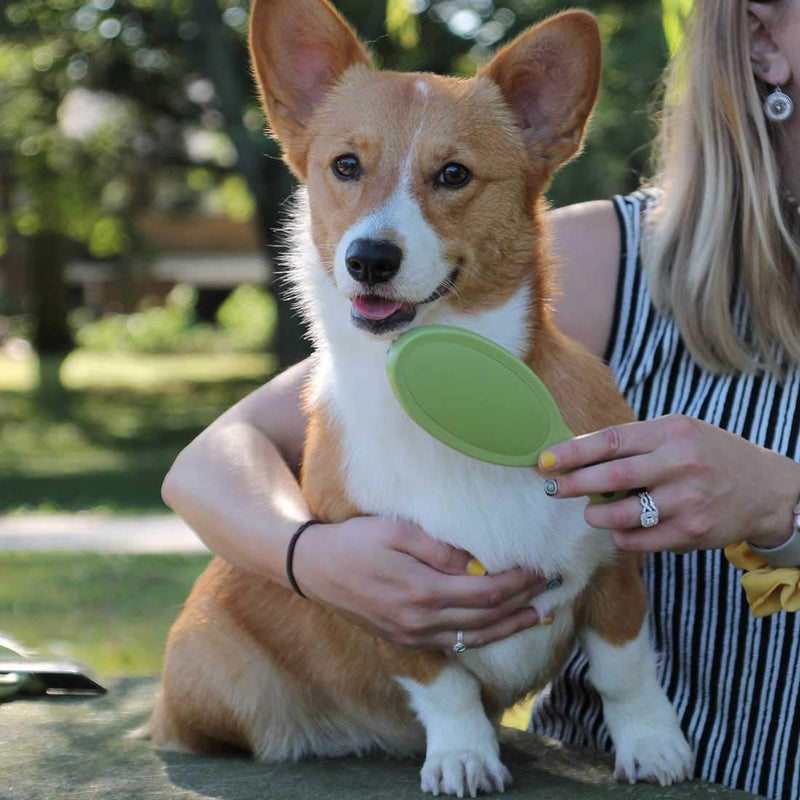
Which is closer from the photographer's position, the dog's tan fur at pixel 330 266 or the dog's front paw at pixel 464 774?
the dog's front paw at pixel 464 774

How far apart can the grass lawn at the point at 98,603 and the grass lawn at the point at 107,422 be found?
2.09m

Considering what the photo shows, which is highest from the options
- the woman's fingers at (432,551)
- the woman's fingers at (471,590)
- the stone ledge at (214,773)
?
the woman's fingers at (432,551)

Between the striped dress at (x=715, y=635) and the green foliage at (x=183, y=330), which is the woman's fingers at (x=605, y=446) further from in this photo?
the green foliage at (x=183, y=330)

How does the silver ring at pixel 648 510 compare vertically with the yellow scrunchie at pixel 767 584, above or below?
above

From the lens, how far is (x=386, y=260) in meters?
1.89

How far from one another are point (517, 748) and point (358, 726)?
0.28 m

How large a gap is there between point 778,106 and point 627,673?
42.3 inches

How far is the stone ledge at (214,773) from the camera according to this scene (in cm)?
187

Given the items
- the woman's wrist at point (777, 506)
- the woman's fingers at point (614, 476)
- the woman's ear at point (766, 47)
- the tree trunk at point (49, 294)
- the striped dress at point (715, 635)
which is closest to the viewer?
the woman's fingers at point (614, 476)

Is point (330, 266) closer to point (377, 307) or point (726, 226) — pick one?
point (377, 307)

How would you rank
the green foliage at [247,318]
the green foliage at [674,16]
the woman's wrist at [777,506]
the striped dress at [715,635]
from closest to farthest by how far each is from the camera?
the woman's wrist at [777,506], the striped dress at [715,635], the green foliage at [674,16], the green foliage at [247,318]

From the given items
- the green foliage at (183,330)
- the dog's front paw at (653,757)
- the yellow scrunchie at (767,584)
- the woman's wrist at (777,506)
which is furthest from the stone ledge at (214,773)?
the green foliage at (183,330)

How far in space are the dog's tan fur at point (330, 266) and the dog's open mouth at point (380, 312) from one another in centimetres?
10

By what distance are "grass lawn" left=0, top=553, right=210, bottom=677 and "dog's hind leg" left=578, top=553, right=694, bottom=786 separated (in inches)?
113
